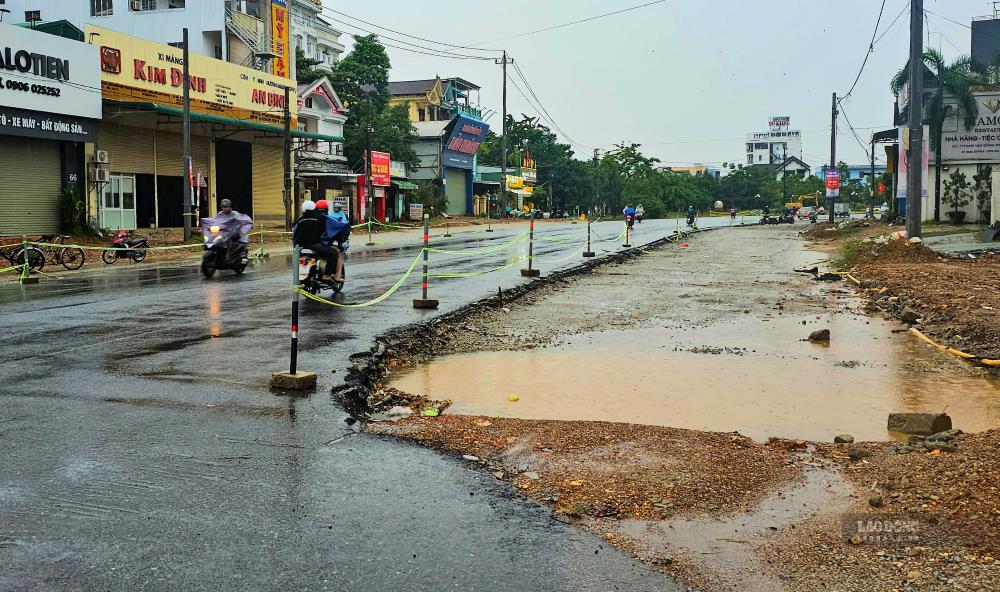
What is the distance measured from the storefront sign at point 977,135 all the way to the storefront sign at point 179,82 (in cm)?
3267

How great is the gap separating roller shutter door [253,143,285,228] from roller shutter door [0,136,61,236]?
49.6 feet

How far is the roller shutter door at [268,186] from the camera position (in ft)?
152

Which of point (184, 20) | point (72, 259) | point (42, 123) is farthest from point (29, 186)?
point (184, 20)

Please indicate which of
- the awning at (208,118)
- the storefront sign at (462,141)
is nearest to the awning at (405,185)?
the storefront sign at (462,141)

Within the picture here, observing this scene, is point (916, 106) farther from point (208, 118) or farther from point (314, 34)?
point (314, 34)

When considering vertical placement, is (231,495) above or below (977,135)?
below

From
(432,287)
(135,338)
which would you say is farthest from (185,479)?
(432,287)

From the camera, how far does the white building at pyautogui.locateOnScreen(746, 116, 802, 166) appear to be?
19025cm

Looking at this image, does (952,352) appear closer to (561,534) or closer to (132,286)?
(561,534)

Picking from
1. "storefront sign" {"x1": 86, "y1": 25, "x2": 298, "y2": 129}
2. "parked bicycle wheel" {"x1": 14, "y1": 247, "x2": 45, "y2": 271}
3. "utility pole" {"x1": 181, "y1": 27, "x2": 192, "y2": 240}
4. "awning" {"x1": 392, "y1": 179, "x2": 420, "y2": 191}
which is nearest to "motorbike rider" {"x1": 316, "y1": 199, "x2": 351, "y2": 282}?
"parked bicycle wheel" {"x1": 14, "y1": 247, "x2": 45, "y2": 271}

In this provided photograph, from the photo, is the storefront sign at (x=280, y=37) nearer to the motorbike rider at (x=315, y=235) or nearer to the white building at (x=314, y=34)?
the white building at (x=314, y=34)

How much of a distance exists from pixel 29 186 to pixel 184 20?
22.9 metres

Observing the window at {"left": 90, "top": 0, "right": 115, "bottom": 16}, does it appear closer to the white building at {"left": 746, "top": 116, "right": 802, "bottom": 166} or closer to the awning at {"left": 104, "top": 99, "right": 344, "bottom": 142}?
the awning at {"left": 104, "top": 99, "right": 344, "bottom": 142}

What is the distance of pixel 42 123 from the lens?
2944 centimetres
